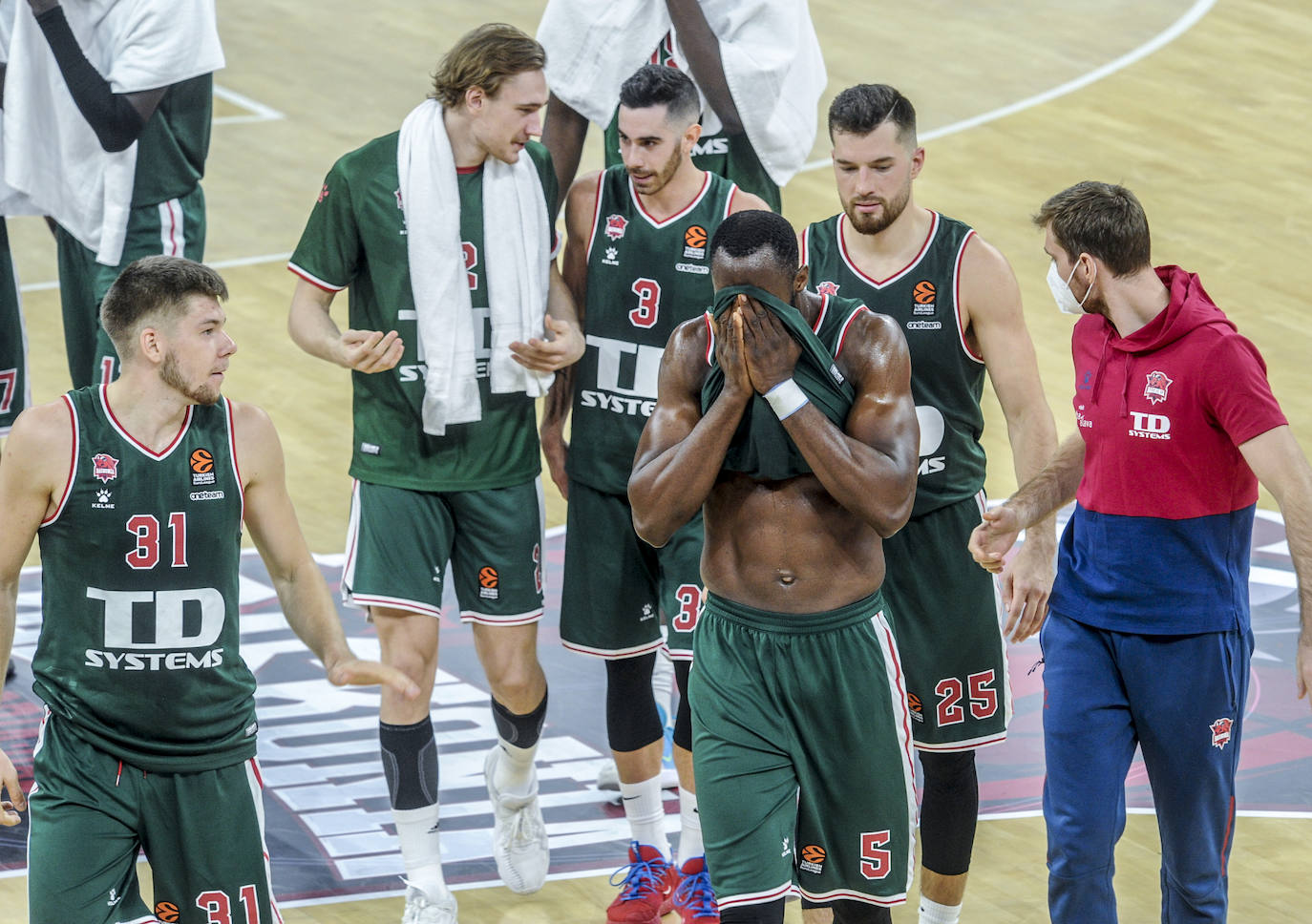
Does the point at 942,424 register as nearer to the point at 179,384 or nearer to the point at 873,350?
the point at 873,350

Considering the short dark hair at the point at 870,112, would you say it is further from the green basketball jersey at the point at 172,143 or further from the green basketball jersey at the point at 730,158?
the green basketball jersey at the point at 172,143

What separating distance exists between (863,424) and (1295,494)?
1.04 meters

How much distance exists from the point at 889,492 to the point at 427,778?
6.94 feet

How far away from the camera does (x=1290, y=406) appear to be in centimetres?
1056

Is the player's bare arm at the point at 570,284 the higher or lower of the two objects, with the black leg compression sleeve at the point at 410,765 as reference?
higher

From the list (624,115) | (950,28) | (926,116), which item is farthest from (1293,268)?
(624,115)

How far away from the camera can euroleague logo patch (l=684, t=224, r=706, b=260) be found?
625cm

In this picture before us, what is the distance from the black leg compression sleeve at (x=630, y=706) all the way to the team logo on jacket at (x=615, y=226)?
4.36 ft

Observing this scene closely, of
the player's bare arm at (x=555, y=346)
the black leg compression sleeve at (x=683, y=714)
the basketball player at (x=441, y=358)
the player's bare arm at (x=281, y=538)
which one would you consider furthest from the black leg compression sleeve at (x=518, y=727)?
the player's bare arm at (x=281, y=538)

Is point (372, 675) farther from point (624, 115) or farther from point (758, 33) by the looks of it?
point (758, 33)

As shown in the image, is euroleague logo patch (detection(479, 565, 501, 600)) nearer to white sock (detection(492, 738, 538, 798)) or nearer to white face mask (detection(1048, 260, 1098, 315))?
white sock (detection(492, 738, 538, 798))

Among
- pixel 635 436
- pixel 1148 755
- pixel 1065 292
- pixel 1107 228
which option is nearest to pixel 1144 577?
pixel 1148 755

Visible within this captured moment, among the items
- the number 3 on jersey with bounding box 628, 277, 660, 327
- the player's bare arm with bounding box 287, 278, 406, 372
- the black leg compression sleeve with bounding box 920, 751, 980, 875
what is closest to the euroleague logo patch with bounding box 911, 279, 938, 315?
the number 3 on jersey with bounding box 628, 277, 660, 327

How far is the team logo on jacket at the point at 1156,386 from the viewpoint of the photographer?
503cm
